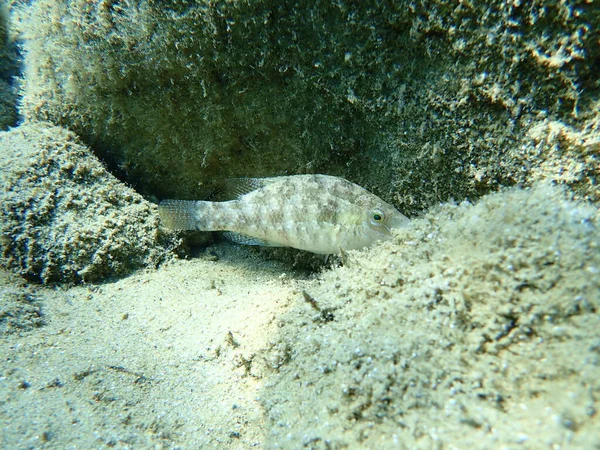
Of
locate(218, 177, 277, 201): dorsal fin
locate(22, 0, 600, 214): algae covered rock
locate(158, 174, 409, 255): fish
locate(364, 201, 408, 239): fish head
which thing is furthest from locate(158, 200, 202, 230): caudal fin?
locate(364, 201, 408, 239): fish head

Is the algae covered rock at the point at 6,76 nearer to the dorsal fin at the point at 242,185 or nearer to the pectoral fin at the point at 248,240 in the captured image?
the dorsal fin at the point at 242,185

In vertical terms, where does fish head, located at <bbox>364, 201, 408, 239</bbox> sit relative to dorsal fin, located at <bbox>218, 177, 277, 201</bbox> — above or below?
below

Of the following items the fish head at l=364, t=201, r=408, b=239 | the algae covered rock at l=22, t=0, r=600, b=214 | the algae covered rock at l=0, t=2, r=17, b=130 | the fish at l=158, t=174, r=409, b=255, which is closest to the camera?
the algae covered rock at l=22, t=0, r=600, b=214

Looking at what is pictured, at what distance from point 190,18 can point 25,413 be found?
11.4 ft

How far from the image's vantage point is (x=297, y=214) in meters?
3.58

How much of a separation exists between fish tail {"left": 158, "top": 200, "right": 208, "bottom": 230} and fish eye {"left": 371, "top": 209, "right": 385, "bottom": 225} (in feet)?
6.85

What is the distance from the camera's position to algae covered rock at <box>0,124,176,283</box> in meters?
3.44

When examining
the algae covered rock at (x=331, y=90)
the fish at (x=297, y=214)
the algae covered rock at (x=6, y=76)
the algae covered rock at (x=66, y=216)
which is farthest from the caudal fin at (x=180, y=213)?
the algae covered rock at (x=6, y=76)

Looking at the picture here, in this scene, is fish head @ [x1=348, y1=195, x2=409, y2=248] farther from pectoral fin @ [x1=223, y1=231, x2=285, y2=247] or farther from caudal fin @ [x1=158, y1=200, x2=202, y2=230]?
caudal fin @ [x1=158, y1=200, x2=202, y2=230]

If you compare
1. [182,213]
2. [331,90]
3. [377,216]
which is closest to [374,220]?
[377,216]

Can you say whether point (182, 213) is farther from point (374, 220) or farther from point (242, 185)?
point (374, 220)

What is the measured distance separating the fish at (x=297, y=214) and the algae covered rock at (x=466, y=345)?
3.75 feet

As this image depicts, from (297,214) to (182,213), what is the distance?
4.87 feet

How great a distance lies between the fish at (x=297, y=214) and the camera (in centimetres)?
330
